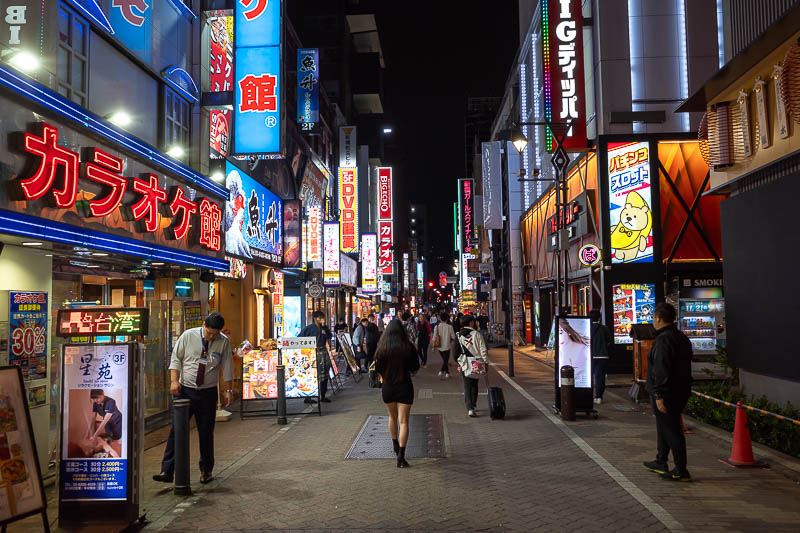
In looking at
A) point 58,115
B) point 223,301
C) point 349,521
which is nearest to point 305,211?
point 223,301

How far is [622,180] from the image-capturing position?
21406 mm

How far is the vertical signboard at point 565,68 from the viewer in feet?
71.2

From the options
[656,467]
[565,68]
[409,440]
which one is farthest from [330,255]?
[656,467]

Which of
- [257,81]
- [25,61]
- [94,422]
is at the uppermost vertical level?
[257,81]

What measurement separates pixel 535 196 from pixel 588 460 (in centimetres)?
3137

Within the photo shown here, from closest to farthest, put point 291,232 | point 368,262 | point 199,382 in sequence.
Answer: point 199,382
point 291,232
point 368,262

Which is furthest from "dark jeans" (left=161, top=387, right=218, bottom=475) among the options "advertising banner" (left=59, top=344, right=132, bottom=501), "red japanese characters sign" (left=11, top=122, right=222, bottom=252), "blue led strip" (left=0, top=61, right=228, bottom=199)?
"blue led strip" (left=0, top=61, right=228, bottom=199)

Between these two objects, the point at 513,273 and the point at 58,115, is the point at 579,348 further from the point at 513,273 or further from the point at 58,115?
the point at 513,273

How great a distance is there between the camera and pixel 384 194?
179 ft

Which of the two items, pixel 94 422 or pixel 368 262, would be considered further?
pixel 368 262

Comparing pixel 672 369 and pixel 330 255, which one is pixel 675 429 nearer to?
pixel 672 369

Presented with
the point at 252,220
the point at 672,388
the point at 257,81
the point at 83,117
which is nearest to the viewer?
the point at 672,388

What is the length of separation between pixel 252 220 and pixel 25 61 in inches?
387

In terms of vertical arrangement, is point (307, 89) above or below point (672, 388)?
above
